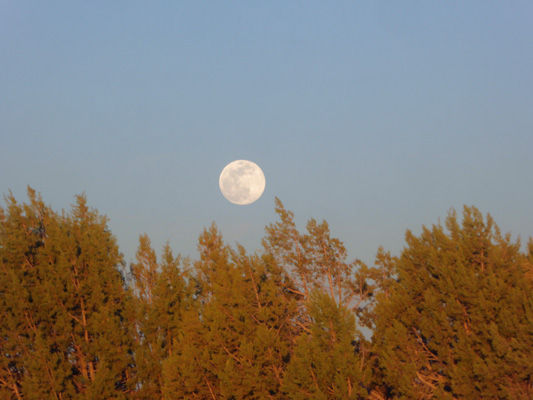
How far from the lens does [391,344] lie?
25.4 meters

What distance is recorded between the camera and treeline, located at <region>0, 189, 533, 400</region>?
22891mm

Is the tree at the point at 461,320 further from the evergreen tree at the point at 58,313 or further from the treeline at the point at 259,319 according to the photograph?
the evergreen tree at the point at 58,313

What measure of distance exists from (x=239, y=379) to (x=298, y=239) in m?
11.6

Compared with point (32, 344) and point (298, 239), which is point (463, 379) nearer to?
point (298, 239)

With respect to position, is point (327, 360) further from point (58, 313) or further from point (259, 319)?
point (58, 313)

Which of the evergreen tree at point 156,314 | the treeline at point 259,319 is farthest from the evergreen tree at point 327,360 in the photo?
the evergreen tree at point 156,314

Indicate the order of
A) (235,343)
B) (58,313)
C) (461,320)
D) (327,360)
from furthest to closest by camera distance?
(58,313), (235,343), (461,320), (327,360)

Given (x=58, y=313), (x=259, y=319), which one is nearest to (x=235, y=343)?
(x=259, y=319)

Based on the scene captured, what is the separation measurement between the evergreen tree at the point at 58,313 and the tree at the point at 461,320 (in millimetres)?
16094

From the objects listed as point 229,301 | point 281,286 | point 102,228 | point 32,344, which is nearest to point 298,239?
point 281,286

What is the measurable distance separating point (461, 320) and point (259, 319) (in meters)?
10.8

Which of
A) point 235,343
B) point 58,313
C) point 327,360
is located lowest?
point 327,360

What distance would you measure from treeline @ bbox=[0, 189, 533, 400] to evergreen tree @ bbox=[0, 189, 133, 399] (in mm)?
82

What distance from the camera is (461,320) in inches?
940
